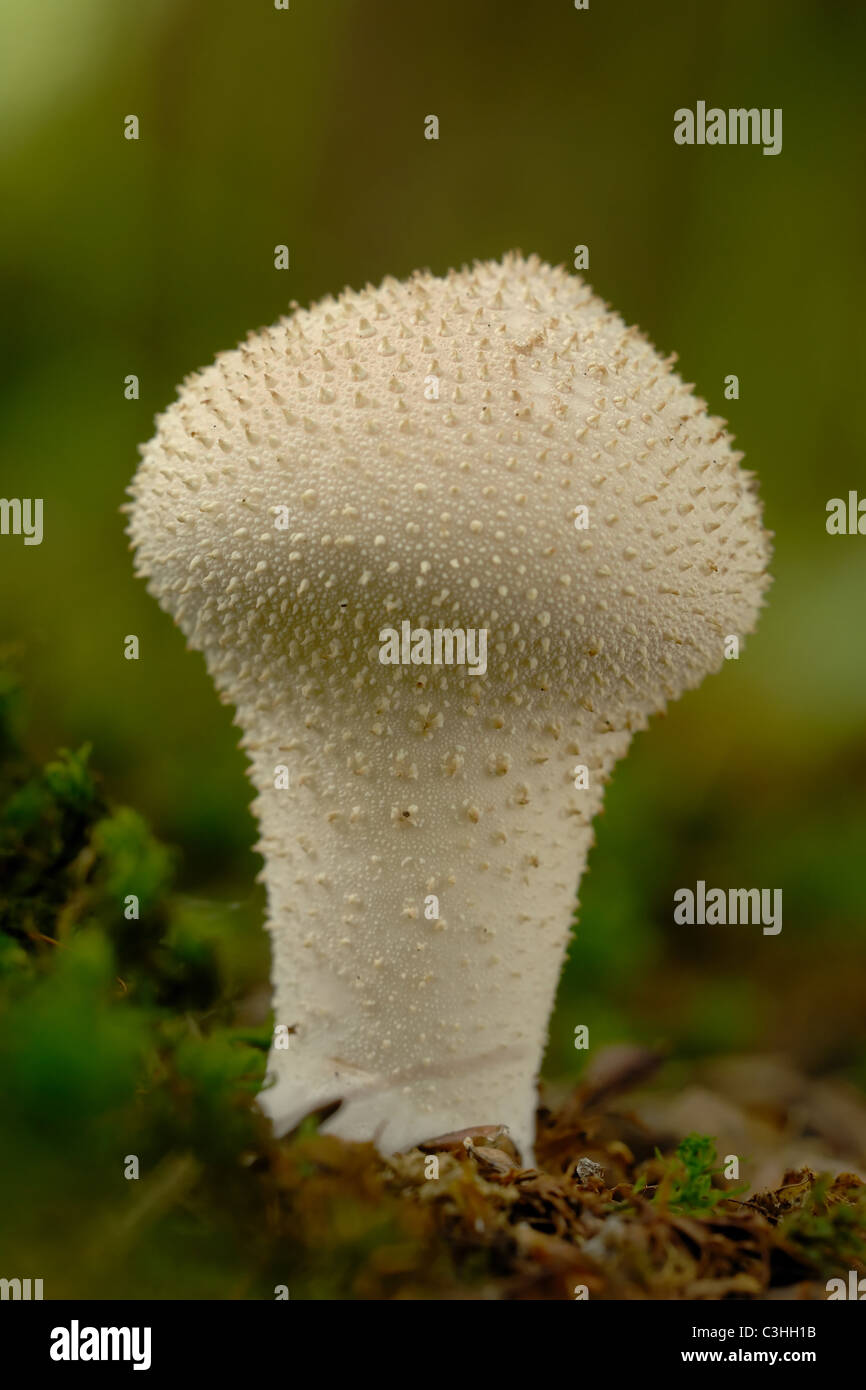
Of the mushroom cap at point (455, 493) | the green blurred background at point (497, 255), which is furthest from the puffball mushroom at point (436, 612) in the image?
the green blurred background at point (497, 255)

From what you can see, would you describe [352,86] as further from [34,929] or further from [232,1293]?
[232,1293]

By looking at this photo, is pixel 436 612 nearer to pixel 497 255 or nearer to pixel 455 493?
pixel 455 493

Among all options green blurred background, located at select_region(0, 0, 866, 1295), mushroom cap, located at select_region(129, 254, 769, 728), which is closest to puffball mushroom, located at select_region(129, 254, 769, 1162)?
mushroom cap, located at select_region(129, 254, 769, 728)

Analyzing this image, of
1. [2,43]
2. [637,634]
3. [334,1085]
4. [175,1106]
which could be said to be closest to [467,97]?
[2,43]

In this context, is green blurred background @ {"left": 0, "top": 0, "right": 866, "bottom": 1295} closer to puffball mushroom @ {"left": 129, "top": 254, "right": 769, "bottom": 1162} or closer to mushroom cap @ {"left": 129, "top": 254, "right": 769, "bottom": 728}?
puffball mushroom @ {"left": 129, "top": 254, "right": 769, "bottom": 1162}

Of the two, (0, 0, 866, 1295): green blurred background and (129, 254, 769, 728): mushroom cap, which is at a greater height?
(0, 0, 866, 1295): green blurred background

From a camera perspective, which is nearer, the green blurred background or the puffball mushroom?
the puffball mushroom
